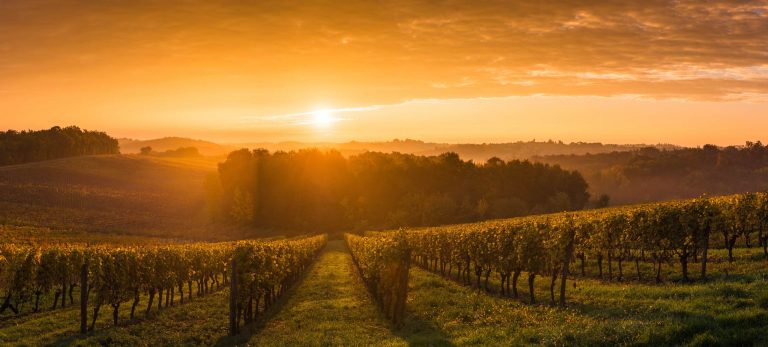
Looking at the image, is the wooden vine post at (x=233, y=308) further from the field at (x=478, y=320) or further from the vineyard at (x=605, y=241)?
the vineyard at (x=605, y=241)

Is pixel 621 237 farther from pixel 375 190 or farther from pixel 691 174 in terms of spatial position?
pixel 691 174

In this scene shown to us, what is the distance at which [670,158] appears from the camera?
7121 inches

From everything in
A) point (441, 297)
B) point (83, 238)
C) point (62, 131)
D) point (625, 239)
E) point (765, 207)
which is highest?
point (62, 131)

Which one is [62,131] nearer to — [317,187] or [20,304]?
[317,187]

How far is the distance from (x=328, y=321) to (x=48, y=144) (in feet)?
586

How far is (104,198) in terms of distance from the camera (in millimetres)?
109062

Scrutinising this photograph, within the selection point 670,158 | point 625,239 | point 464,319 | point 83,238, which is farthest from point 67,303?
point 670,158

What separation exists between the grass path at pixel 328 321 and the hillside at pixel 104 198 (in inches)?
2567

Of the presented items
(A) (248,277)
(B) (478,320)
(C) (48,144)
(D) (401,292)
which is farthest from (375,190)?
(C) (48,144)

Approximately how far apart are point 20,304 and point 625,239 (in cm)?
3430

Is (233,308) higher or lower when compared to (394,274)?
lower

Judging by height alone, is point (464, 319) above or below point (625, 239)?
below

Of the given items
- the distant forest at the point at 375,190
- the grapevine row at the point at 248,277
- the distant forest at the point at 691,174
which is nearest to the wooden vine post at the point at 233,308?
the grapevine row at the point at 248,277

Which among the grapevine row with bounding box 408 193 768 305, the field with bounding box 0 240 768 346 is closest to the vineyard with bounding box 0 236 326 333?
the field with bounding box 0 240 768 346
